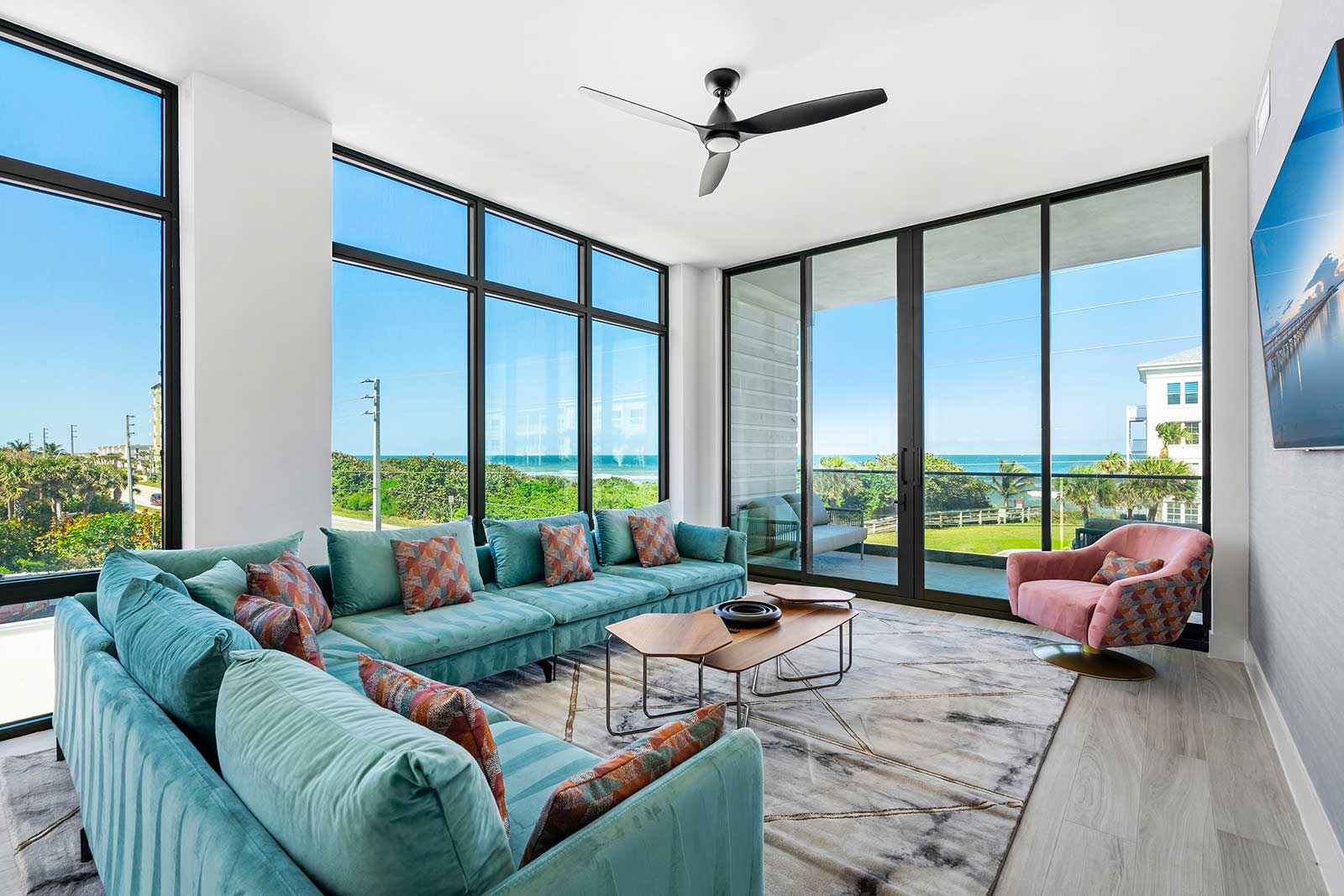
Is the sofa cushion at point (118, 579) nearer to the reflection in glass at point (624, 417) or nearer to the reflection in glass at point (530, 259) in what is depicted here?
the reflection in glass at point (530, 259)

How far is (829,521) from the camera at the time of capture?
5.56m

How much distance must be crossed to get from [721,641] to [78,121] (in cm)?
354

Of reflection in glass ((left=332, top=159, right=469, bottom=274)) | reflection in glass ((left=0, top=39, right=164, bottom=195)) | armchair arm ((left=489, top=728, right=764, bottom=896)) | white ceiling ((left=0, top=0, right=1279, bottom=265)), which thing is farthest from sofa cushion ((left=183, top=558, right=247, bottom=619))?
white ceiling ((left=0, top=0, right=1279, bottom=265))

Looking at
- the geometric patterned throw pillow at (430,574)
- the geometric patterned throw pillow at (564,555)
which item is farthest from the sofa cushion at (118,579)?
the geometric patterned throw pillow at (564,555)

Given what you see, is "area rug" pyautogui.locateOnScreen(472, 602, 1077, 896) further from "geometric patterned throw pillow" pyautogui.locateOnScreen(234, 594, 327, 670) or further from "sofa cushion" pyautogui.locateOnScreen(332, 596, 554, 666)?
"geometric patterned throw pillow" pyautogui.locateOnScreen(234, 594, 327, 670)

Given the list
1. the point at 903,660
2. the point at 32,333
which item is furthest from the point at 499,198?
the point at 903,660

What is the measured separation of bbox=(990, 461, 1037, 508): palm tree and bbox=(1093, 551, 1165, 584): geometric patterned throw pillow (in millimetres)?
788

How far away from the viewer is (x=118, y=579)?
82.3 inches

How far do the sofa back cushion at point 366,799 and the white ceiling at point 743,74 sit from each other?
2595mm

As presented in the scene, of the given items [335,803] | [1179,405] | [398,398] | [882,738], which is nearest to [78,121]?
[398,398]

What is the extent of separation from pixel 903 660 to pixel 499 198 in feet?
12.4

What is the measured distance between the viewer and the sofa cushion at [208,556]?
2492 mm

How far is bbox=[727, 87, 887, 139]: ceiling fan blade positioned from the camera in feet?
8.56

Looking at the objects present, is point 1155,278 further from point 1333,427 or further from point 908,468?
point 1333,427
